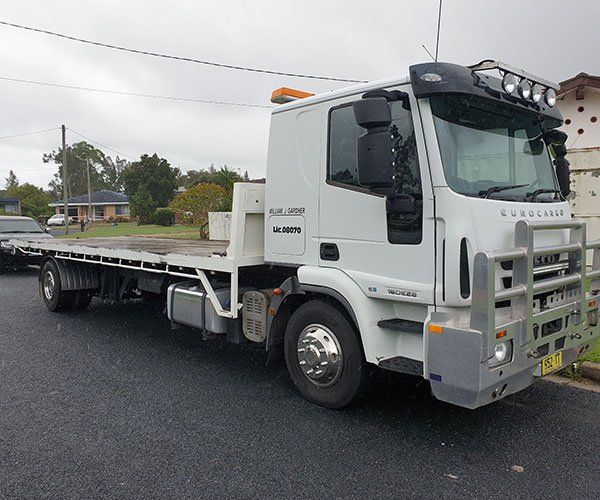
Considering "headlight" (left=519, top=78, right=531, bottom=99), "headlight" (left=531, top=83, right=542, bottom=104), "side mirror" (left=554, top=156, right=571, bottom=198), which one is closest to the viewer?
"headlight" (left=519, top=78, right=531, bottom=99)

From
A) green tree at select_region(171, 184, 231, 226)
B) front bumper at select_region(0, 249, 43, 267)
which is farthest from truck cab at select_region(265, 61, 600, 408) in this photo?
green tree at select_region(171, 184, 231, 226)

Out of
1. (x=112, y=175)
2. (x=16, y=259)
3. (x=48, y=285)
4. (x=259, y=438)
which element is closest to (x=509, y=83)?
(x=259, y=438)

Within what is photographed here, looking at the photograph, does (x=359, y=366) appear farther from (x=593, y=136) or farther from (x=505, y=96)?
(x=593, y=136)

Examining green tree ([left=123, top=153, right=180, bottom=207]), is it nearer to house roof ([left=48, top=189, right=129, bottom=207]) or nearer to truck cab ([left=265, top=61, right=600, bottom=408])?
house roof ([left=48, top=189, right=129, bottom=207])

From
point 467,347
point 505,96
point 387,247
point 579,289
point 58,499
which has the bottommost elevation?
point 58,499

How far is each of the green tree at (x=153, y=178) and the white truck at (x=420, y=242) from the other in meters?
44.3

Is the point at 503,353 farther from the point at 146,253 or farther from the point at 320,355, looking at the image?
the point at 146,253

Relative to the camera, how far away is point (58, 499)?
307cm

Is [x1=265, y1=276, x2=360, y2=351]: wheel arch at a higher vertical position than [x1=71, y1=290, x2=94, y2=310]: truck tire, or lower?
higher

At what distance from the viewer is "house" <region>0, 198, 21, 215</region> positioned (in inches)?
2412

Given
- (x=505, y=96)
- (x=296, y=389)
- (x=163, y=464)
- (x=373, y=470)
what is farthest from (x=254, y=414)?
(x=505, y=96)

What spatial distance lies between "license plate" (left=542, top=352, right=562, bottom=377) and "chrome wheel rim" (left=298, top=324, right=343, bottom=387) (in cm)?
147

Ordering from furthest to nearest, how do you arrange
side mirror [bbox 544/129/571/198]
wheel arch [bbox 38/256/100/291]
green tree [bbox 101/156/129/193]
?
green tree [bbox 101/156/129/193] < wheel arch [bbox 38/256/100/291] < side mirror [bbox 544/129/571/198]

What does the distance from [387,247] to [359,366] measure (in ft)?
3.14
